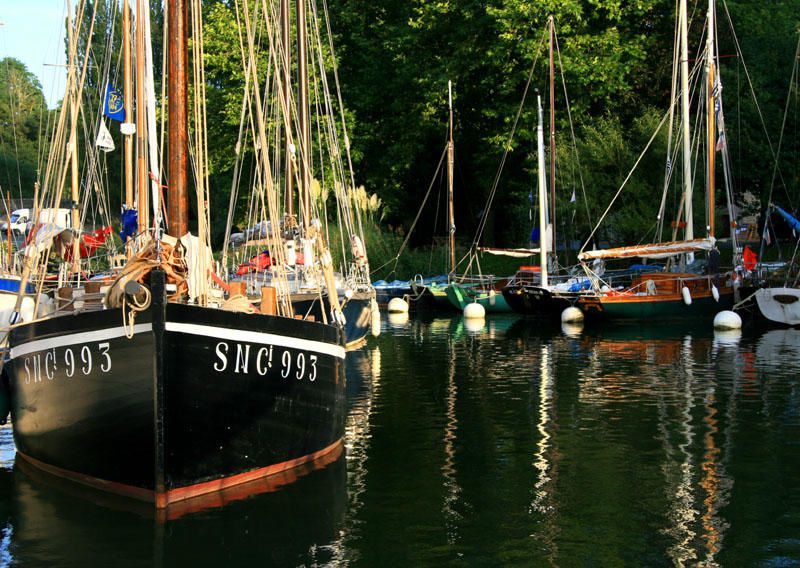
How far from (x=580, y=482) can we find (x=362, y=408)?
7.18 m

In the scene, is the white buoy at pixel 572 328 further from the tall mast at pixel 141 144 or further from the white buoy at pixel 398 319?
Result: the tall mast at pixel 141 144

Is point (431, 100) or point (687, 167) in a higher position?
point (431, 100)

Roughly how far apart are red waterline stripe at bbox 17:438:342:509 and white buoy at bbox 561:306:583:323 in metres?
25.4

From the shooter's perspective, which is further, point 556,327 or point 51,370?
point 556,327

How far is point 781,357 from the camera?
93.8 feet

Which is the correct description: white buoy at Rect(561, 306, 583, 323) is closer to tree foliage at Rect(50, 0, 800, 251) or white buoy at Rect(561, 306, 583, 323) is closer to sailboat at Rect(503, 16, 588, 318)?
sailboat at Rect(503, 16, 588, 318)

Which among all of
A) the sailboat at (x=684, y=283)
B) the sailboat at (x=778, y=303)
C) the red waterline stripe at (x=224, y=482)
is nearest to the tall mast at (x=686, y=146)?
the sailboat at (x=684, y=283)

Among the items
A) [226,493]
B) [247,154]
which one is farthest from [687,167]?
[226,493]

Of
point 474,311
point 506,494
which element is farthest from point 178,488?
point 474,311

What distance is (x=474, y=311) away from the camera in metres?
44.2

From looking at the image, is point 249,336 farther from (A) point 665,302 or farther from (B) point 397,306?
(B) point 397,306

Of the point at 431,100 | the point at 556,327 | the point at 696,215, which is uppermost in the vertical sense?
the point at 431,100

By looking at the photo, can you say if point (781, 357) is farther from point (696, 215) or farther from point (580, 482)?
point (696, 215)

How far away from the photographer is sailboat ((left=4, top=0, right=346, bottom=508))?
42.9ft
